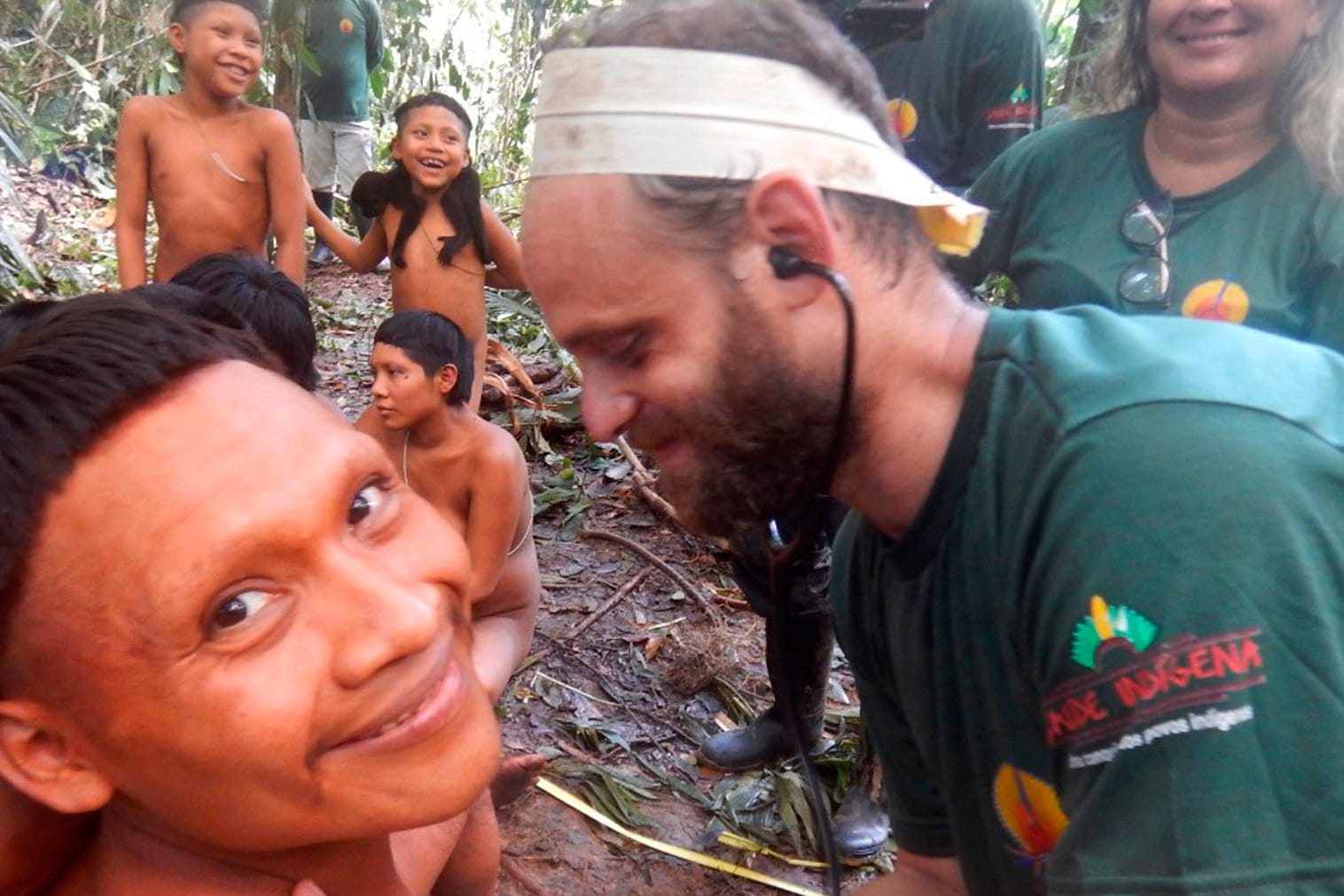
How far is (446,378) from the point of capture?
320 centimetres

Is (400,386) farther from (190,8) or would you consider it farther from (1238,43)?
(1238,43)

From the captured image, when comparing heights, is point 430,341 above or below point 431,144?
below

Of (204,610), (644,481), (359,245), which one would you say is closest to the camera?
(204,610)

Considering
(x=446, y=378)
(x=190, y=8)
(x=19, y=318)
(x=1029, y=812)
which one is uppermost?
(x=190, y=8)

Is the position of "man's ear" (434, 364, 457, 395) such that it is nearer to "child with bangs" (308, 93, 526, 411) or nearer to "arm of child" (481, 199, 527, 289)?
"child with bangs" (308, 93, 526, 411)

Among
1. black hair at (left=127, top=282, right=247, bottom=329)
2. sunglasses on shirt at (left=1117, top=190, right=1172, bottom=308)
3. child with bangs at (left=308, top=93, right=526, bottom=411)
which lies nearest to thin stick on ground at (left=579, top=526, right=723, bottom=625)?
child with bangs at (left=308, top=93, right=526, bottom=411)

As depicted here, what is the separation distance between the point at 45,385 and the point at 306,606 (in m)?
0.37

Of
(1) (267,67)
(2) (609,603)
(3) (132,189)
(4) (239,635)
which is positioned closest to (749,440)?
(4) (239,635)

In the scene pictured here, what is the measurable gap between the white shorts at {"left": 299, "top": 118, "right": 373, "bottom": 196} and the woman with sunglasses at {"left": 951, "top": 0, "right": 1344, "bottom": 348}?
6.74 metres

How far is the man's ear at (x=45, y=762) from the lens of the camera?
3.55 feet

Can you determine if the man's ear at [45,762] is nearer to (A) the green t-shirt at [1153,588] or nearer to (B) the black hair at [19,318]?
(B) the black hair at [19,318]

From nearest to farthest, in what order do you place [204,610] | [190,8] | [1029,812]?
[204,610] → [1029,812] → [190,8]

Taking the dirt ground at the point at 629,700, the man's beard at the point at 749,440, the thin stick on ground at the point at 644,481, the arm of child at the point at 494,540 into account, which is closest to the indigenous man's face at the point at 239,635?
the man's beard at the point at 749,440

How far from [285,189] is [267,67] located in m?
3.85
